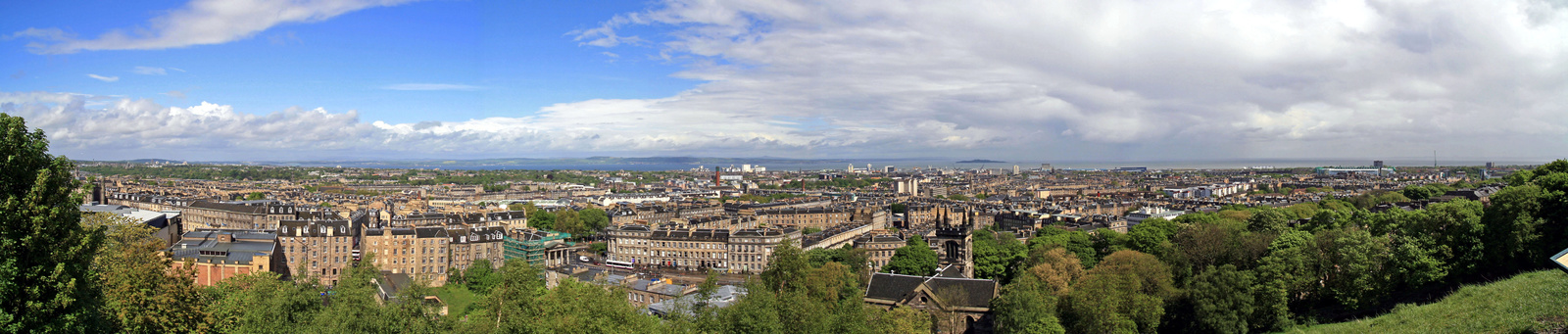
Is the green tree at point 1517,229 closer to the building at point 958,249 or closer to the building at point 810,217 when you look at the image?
the building at point 958,249

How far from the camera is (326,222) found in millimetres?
54781

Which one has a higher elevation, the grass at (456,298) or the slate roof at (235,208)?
the slate roof at (235,208)

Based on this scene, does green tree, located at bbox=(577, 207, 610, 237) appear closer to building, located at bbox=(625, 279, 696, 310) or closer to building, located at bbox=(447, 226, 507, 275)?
building, located at bbox=(447, 226, 507, 275)

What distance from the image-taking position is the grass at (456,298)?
144 feet

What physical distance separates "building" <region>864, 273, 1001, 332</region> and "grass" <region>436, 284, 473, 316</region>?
72.7ft

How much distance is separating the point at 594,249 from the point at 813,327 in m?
54.8

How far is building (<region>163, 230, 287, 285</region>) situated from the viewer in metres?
40.2

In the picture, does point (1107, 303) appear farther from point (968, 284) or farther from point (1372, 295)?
point (1372, 295)

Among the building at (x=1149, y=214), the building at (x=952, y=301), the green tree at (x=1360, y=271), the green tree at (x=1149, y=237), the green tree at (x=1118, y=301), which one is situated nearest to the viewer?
the green tree at (x=1360, y=271)

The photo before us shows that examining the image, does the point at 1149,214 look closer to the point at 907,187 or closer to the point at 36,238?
the point at 907,187

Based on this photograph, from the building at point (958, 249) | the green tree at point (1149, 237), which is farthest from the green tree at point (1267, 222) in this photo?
the building at point (958, 249)

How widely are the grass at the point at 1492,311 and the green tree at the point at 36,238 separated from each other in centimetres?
3288

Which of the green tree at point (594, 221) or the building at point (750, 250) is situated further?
the green tree at point (594, 221)

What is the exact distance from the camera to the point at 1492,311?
23047 mm
